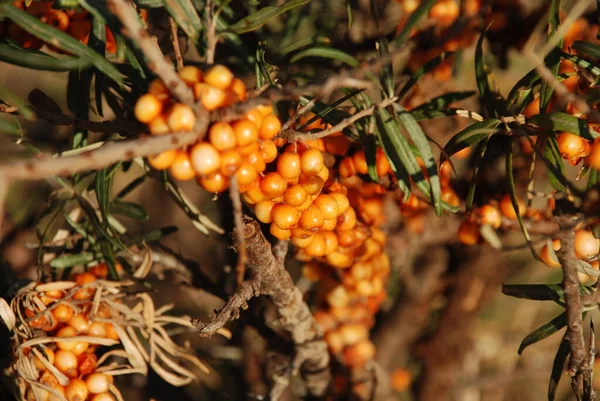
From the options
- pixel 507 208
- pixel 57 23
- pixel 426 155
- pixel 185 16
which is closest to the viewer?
pixel 185 16

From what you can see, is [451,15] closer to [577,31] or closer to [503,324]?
[577,31]

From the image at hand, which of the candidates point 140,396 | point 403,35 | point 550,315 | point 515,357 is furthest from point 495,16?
point 140,396

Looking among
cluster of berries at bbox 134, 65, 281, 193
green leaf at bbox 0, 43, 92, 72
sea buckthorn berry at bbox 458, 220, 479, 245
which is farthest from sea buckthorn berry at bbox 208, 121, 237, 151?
sea buckthorn berry at bbox 458, 220, 479, 245

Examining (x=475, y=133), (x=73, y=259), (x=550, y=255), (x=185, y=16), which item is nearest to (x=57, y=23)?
(x=185, y=16)


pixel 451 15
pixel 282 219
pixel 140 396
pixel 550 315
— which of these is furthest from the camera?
pixel 550 315

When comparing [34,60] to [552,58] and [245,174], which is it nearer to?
[245,174]

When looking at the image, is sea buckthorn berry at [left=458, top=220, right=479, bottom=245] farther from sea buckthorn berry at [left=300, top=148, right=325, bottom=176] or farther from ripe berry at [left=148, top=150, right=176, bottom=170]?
ripe berry at [left=148, top=150, right=176, bottom=170]

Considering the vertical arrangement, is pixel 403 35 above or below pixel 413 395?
above
